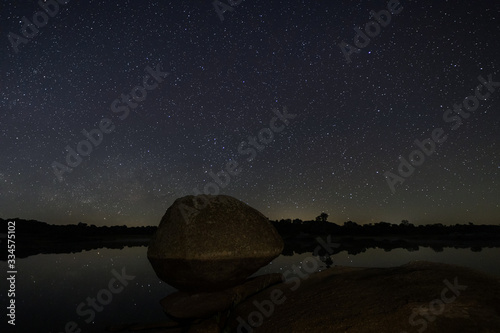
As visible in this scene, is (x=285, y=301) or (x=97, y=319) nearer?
(x=285, y=301)

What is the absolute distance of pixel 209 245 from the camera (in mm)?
9352

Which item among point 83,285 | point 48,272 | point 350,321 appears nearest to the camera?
point 350,321

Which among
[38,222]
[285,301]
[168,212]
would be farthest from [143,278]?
[38,222]

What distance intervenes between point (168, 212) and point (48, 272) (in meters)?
14.6

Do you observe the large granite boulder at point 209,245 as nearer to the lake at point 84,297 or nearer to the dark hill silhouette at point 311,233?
the lake at point 84,297

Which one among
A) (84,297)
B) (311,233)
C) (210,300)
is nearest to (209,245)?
(210,300)

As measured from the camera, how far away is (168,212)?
418 inches

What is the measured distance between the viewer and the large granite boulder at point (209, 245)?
9.34 meters

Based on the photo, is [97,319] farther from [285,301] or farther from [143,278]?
[143,278]

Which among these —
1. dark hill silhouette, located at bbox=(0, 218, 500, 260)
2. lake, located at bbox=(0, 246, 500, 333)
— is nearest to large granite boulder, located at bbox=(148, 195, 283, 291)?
lake, located at bbox=(0, 246, 500, 333)

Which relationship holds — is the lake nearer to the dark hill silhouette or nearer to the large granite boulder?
the large granite boulder

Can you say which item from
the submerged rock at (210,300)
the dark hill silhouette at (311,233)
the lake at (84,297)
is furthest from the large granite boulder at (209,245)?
the dark hill silhouette at (311,233)

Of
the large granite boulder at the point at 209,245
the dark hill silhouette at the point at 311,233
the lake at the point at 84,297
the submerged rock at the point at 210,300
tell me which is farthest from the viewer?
the dark hill silhouette at the point at 311,233

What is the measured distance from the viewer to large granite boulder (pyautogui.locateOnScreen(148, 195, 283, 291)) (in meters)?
9.34
